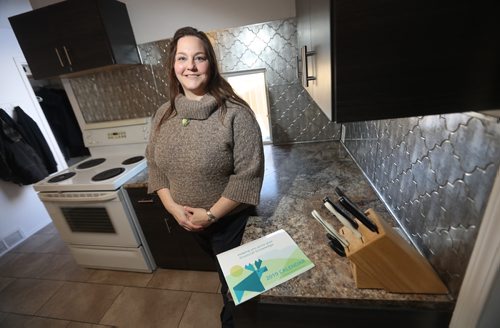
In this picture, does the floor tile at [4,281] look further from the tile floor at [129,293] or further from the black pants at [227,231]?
the black pants at [227,231]

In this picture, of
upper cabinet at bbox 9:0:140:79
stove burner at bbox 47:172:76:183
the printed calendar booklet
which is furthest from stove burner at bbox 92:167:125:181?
the printed calendar booklet

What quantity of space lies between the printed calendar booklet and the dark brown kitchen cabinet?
0.91 m

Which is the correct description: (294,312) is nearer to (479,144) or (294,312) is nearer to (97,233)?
(479,144)

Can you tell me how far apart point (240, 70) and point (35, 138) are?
8.74 ft

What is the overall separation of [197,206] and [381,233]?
76 centimetres

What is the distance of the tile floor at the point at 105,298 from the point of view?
1622mm

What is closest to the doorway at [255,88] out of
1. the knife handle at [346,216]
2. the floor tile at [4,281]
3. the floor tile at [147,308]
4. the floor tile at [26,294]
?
the knife handle at [346,216]

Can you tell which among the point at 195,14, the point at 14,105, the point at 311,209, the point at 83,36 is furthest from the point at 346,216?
the point at 14,105

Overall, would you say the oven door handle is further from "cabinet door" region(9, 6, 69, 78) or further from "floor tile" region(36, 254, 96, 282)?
"cabinet door" region(9, 6, 69, 78)

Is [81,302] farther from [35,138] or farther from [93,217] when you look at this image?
[35,138]

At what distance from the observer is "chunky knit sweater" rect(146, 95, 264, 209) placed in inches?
38.4

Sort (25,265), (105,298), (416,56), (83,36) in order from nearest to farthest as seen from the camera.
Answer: (416,56)
(83,36)
(105,298)
(25,265)

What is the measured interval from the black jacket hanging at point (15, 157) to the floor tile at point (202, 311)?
92.5 inches

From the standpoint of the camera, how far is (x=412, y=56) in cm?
44
